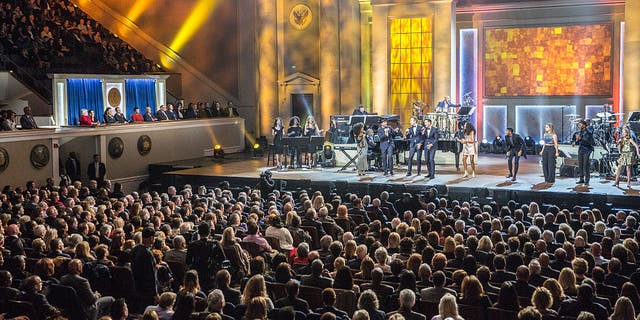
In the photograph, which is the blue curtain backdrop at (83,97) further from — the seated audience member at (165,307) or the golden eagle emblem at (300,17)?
the seated audience member at (165,307)

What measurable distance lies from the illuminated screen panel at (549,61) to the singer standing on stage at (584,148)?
8.39 meters

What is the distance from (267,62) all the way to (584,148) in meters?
14.3

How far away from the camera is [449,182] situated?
20000mm

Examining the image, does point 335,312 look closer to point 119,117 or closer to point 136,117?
point 119,117

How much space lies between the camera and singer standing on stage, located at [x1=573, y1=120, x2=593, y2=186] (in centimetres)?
1869

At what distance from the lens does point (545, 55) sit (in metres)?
27.2

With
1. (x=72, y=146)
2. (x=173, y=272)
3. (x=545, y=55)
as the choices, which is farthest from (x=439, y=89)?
(x=173, y=272)

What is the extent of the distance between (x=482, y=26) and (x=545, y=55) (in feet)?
7.69

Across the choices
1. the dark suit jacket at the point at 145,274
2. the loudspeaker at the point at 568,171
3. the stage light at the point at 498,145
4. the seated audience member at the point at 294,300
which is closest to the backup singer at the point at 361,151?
the loudspeaker at the point at 568,171

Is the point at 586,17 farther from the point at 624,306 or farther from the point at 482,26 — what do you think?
the point at 624,306

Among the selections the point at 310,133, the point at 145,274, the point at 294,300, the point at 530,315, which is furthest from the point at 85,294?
the point at 310,133

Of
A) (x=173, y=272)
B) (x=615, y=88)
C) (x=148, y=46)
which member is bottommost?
(x=173, y=272)

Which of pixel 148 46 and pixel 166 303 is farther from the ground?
pixel 148 46

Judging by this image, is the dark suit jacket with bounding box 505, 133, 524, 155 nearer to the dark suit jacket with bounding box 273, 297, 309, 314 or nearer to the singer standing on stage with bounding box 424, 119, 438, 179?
the singer standing on stage with bounding box 424, 119, 438, 179
